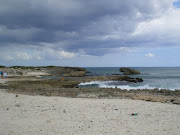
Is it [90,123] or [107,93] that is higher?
[90,123]

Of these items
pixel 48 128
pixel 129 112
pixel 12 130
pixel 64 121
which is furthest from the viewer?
pixel 129 112

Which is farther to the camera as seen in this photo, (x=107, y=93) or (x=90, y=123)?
(x=107, y=93)

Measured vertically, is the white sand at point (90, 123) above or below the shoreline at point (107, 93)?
above

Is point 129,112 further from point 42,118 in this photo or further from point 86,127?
point 42,118

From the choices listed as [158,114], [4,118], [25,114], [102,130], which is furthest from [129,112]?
[4,118]

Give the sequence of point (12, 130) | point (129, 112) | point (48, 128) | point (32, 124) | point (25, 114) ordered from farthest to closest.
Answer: point (129, 112), point (25, 114), point (32, 124), point (48, 128), point (12, 130)

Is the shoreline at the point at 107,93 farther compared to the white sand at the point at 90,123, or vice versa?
the shoreline at the point at 107,93

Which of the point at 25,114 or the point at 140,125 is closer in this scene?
the point at 140,125

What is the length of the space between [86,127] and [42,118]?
7.59ft

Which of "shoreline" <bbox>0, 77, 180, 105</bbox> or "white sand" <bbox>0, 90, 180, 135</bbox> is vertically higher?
"white sand" <bbox>0, 90, 180, 135</bbox>

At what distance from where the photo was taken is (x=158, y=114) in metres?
8.46

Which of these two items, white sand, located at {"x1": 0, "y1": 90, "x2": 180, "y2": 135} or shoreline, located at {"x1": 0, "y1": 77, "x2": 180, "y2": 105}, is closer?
white sand, located at {"x1": 0, "y1": 90, "x2": 180, "y2": 135}

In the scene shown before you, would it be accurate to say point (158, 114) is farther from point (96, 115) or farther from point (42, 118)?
point (42, 118)

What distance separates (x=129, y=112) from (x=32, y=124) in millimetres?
5077
